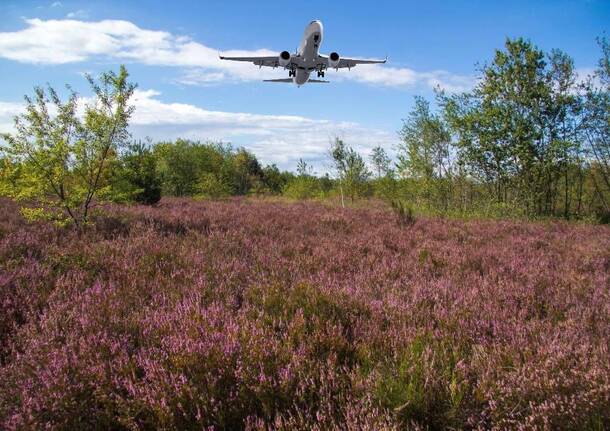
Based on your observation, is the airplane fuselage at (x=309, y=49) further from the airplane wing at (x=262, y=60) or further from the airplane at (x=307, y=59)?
the airplane wing at (x=262, y=60)

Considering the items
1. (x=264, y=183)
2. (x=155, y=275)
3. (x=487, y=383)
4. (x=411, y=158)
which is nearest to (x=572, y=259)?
(x=487, y=383)

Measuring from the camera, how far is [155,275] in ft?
15.1

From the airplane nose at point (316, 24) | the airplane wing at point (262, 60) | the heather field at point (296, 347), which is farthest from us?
the airplane wing at point (262, 60)

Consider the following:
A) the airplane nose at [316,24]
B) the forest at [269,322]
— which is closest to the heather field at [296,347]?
the forest at [269,322]

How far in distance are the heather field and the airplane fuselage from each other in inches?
374

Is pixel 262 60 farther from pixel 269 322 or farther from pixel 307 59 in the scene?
pixel 269 322

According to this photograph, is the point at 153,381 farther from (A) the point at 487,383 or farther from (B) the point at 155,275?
(B) the point at 155,275

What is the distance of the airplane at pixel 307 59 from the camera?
12336 mm

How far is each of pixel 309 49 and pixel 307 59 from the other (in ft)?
1.83

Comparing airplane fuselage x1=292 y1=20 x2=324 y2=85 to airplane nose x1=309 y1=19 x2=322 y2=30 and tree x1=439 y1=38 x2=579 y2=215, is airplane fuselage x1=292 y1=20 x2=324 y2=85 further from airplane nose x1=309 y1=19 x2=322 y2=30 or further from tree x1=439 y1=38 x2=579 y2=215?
tree x1=439 y1=38 x2=579 y2=215

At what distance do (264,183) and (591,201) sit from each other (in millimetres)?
45294

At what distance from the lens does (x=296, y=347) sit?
2648 mm

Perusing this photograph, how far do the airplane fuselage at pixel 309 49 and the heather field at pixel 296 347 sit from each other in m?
9.49

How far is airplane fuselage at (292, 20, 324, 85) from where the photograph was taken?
39.5 ft
